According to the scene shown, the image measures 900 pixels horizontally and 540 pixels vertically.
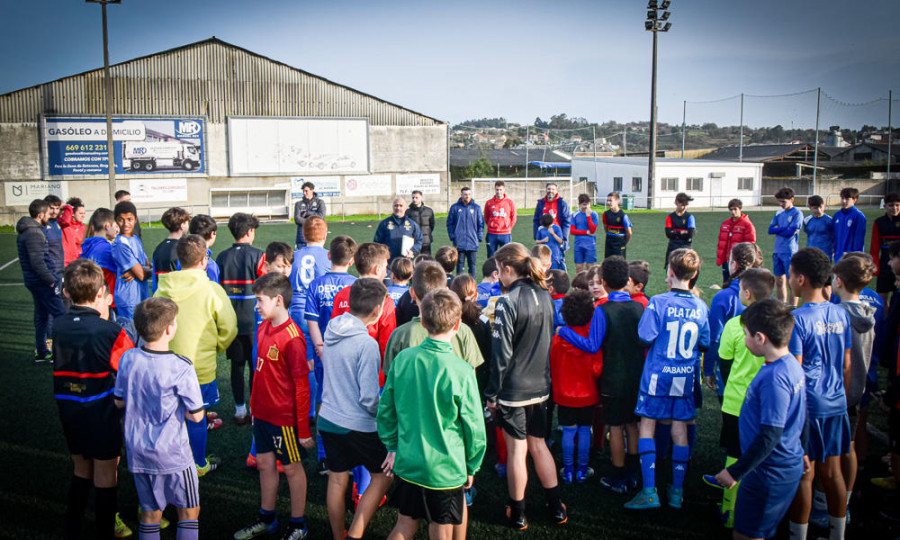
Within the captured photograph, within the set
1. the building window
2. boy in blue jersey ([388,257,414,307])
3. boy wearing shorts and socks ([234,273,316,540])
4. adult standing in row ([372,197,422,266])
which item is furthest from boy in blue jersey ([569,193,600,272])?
the building window

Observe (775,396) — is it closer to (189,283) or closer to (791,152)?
(189,283)

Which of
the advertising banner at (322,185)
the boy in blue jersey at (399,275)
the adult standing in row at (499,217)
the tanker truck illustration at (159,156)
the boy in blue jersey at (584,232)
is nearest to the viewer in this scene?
the boy in blue jersey at (399,275)

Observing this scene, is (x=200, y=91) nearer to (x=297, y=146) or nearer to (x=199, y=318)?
(x=297, y=146)

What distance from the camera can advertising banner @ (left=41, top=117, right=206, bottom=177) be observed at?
2866 cm

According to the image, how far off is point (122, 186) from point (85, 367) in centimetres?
3071

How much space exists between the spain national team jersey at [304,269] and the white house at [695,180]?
118ft

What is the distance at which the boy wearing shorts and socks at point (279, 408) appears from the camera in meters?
3.69

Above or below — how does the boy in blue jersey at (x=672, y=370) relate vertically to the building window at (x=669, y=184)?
below

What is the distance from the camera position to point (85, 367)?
352 cm

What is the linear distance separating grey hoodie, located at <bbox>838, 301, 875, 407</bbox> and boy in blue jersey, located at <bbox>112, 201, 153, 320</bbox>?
623 centimetres

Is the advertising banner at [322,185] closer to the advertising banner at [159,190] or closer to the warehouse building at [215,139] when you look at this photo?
the warehouse building at [215,139]

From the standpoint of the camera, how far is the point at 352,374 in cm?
339

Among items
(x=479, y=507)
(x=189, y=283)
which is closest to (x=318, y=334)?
(x=189, y=283)

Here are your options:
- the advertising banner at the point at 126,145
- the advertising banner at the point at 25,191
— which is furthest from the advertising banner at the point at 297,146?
the advertising banner at the point at 25,191
